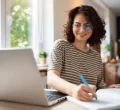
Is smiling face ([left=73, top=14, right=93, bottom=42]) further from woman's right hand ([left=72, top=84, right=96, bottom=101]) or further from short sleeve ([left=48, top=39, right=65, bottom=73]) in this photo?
woman's right hand ([left=72, top=84, right=96, bottom=101])

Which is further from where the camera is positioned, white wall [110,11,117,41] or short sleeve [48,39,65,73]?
white wall [110,11,117,41]

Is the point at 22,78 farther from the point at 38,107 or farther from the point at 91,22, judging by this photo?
the point at 91,22

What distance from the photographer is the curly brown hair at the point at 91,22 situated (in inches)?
52.4

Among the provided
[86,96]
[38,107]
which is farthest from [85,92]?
[38,107]

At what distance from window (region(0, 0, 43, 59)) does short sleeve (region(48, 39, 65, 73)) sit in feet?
4.75

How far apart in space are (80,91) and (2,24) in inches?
76.7

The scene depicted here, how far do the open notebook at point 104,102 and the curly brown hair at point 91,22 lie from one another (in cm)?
50

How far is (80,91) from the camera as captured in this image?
857 millimetres

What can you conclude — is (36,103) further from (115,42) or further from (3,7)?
(115,42)

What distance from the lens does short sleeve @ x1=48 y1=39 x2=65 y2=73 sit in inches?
48.6

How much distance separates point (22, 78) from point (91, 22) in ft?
2.11

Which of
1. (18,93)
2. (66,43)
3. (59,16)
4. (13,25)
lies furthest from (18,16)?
(18,93)

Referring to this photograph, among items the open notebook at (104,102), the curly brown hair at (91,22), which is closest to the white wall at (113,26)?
the curly brown hair at (91,22)

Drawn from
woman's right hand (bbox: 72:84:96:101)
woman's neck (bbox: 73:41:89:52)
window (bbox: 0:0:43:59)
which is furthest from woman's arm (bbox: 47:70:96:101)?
window (bbox: 0:0:43:59)
